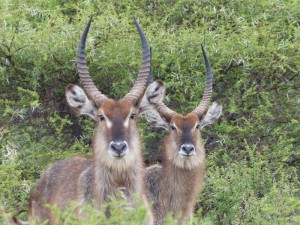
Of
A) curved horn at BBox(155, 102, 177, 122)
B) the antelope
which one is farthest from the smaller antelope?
the antelope

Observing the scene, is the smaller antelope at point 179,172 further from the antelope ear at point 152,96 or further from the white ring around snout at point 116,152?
the white ring around snout at point 116,152

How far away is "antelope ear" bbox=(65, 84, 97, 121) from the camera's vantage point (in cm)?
831

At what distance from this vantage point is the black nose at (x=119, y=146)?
764 cm

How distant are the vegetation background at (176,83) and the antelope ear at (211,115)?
55 cm

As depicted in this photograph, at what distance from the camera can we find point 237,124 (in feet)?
38.4

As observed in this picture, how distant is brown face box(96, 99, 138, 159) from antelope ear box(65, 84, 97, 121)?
0.25 m

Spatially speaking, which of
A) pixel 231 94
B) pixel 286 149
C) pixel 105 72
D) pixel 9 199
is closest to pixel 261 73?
pixel 231 94

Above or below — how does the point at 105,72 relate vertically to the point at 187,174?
above

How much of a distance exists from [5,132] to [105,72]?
1582 millimetres

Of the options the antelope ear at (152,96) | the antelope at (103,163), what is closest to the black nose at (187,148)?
the antelope ear at (152,96)

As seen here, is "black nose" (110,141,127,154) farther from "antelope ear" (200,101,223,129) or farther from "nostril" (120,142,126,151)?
"antelope ear" (200,101,223,129)

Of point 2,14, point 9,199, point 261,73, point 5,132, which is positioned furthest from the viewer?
point 261,73

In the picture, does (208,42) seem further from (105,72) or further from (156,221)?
(156,221)

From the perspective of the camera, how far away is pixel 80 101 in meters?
8.37
